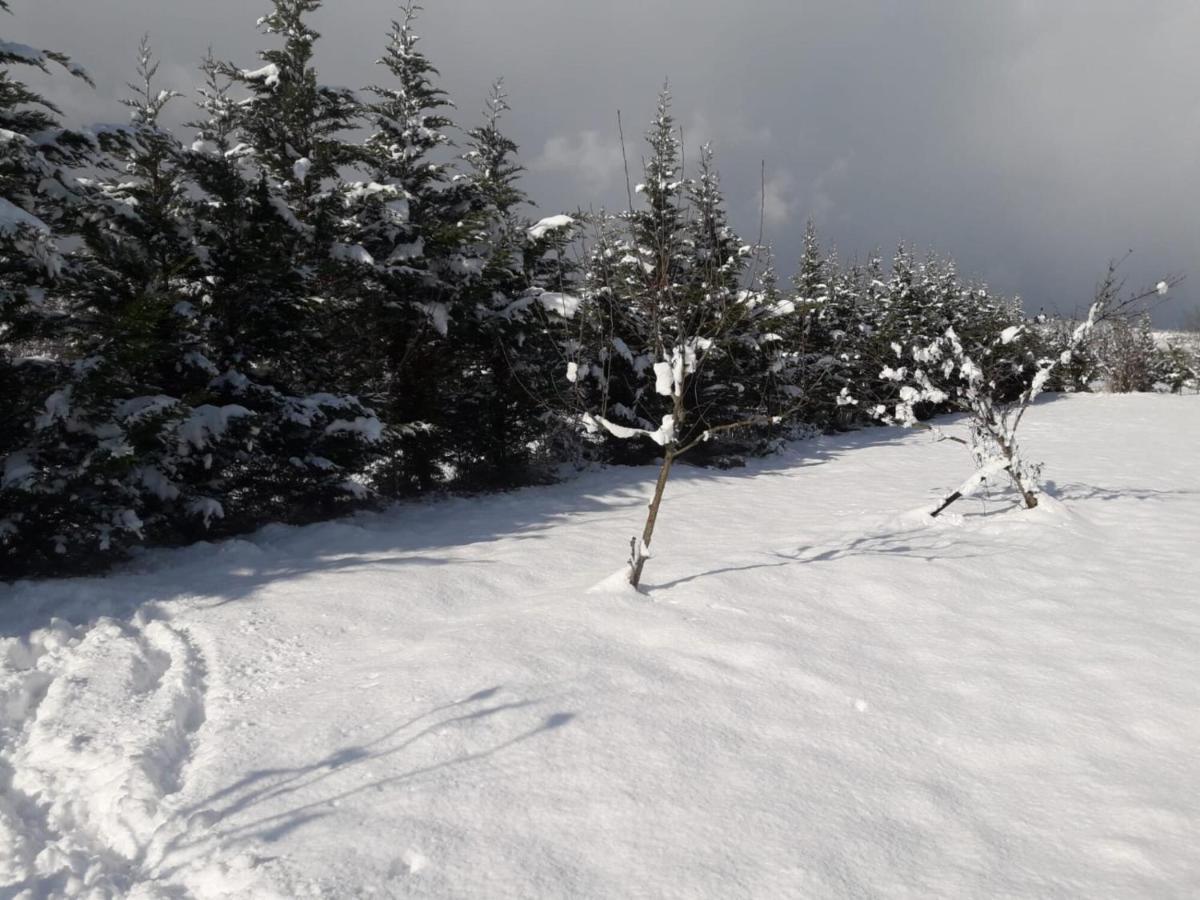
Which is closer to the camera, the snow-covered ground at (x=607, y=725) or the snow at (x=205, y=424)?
the snow-covered ground at (x=607, y=725)

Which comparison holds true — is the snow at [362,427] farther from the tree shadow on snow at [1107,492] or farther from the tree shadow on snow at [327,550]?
the tree shadow on snow at [1107,492]

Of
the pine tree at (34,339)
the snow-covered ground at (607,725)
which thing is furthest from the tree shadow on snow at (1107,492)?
the pine tree at (34,339)

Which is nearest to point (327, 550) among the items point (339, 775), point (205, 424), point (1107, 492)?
point (205, 424)

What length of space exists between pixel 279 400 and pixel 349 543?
197cm

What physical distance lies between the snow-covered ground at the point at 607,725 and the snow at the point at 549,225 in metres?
6.23

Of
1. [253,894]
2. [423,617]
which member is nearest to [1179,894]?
[253,894]

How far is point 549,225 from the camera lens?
11.1 metres

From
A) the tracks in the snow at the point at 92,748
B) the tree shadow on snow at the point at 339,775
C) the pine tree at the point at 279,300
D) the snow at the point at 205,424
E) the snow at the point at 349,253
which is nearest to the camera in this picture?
the tracks in the snow at the point at 92,748

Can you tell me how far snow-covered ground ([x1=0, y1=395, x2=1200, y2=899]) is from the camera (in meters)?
2.67

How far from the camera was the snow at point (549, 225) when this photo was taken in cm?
1101

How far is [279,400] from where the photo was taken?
26.1ft

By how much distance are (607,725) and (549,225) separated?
9241 mm

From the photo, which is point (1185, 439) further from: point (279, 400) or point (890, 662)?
point (279, 400)

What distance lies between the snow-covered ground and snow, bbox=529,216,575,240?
6233mm
